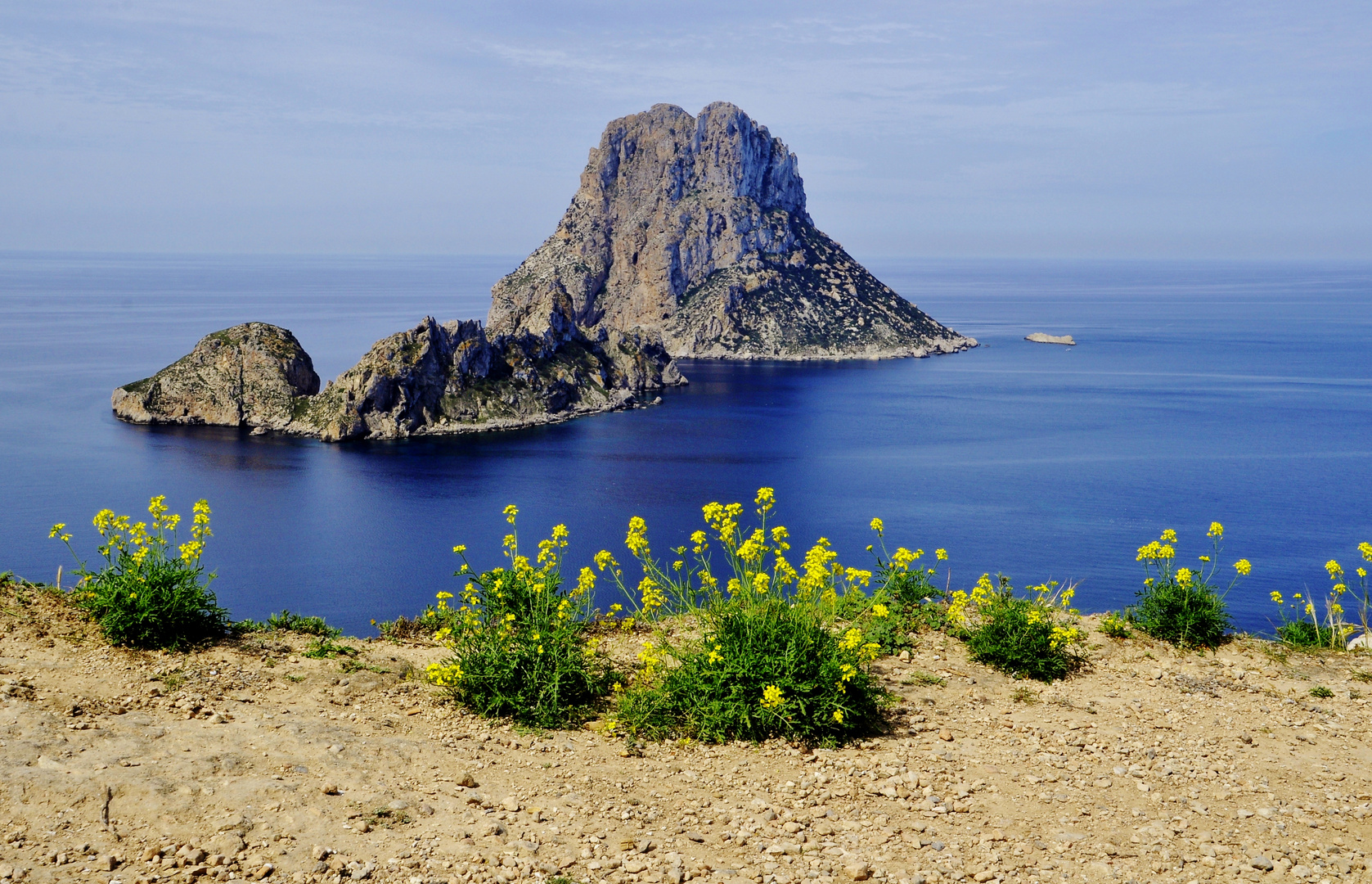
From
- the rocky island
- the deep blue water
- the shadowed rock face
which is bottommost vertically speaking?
the deep blue water

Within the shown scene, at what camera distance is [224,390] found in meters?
99.3

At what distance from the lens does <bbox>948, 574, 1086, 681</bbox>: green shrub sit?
11312 millimetres

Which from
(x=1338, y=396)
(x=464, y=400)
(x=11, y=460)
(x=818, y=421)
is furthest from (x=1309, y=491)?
(x=11, y=460)

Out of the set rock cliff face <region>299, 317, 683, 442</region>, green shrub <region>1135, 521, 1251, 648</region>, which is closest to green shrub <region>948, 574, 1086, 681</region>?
green shrub <region>1135, 521, 1251, 648</region>

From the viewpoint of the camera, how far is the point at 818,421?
340ft

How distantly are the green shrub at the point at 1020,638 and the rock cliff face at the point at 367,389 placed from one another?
88.9m

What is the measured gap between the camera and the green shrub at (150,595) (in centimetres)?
1060

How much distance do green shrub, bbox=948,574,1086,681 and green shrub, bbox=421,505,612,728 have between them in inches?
181

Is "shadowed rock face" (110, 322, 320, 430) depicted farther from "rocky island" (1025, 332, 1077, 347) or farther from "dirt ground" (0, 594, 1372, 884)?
"rocky island" (1025, 332, 1077, 347)

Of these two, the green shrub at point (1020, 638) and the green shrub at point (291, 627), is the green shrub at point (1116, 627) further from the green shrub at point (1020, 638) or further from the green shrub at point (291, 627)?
the green shrub at point (291, 627)

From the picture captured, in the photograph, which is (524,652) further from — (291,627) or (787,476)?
(787,476)

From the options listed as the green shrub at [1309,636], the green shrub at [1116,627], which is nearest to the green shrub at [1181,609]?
the green shrub at [1116,627]

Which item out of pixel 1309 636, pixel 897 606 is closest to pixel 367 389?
Answer: pixel 897 606

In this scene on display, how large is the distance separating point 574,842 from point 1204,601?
30.7ft
